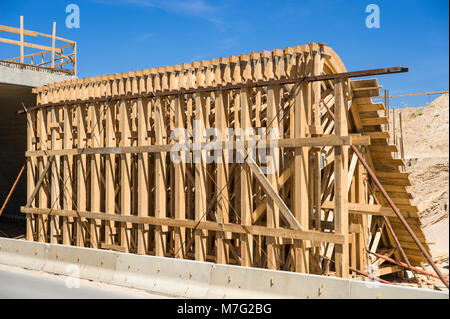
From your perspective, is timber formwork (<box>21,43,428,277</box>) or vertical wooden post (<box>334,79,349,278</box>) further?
timber formwork (<box>21,43,428,277</box>)

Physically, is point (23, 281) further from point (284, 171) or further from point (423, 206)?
point (423, 206)

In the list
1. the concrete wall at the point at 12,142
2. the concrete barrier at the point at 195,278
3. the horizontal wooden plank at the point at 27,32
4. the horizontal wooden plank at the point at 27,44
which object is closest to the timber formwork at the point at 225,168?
the concrete barrier at the point at 195,278

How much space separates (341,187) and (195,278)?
10.9ft

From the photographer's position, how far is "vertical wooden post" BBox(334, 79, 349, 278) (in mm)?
10023

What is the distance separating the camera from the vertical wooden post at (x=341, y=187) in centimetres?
1002

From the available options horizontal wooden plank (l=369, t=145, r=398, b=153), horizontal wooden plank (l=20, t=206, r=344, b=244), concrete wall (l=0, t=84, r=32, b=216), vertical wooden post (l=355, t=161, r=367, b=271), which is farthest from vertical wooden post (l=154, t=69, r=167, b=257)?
concrete wall (l=0, t=84, r=32, b=216)

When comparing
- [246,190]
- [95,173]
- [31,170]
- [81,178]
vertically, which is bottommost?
[246,190]

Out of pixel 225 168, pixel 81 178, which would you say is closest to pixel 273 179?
pixel 225 168

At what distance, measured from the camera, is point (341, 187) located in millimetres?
10102

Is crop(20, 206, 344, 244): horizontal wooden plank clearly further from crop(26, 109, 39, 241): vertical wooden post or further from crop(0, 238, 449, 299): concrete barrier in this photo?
crop(0, 238, 449, 299): concrete barrier

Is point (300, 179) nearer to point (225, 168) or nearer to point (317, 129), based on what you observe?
point (317, 129)

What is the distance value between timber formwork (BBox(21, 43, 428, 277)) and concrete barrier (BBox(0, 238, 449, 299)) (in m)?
1.60

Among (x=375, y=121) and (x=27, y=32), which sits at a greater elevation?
(x=27, y=32)
